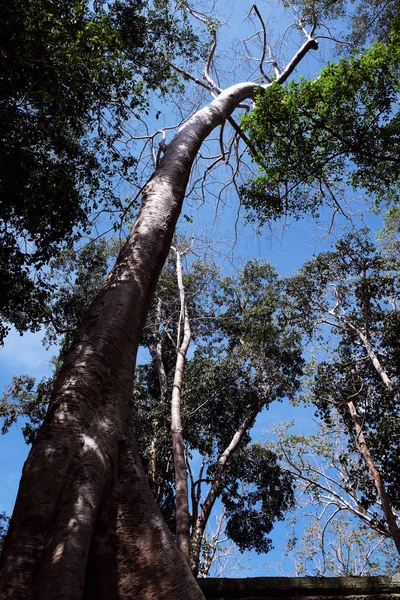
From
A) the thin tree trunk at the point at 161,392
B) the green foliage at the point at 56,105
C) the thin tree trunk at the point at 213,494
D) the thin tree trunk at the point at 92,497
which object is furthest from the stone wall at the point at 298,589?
the thin tree trunk at the point at 161,392

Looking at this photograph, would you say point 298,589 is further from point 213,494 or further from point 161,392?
point 161,392

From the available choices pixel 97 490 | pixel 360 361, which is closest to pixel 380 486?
pixel 360 361

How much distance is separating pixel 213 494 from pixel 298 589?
797 cm

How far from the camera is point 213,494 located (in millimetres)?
11203

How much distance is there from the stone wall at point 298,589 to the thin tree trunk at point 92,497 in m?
1.84

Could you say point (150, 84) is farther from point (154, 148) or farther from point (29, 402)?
point (29, 402)

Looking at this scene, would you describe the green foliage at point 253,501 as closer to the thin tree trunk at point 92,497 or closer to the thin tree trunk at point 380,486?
the thin tree trunk at point 380,486

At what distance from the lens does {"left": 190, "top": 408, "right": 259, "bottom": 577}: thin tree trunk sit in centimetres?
922

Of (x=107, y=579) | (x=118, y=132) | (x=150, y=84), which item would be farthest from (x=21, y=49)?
(x=107, y=579)

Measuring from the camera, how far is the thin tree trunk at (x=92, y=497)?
1.72m

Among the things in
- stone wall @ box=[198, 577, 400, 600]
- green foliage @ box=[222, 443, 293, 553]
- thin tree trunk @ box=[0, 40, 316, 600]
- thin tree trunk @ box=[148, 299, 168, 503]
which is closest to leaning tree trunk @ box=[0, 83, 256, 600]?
thin tree trunk @ box=[0, 40, 316, 600]

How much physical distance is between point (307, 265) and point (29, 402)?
30.3 ft

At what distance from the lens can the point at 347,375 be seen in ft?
39.5

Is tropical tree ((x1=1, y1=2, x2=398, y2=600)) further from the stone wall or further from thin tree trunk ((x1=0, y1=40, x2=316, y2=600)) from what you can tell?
the stone wall
